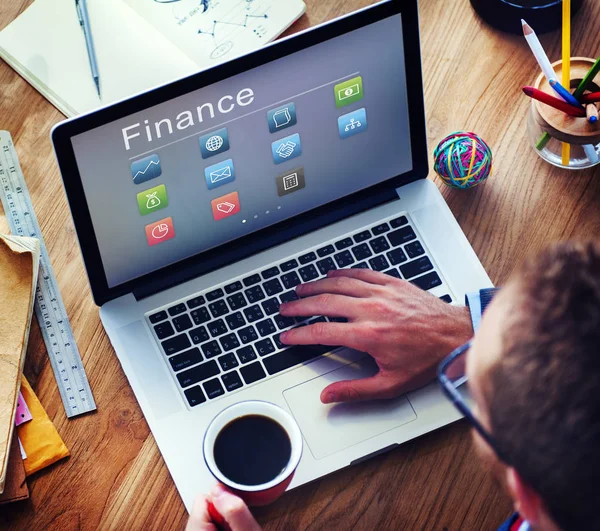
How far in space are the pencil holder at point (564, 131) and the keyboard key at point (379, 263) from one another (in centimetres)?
28

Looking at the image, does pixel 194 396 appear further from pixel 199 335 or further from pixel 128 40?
pixel 128 40

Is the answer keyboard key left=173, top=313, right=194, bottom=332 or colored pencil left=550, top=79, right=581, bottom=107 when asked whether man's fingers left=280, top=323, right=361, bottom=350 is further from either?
colored pencil left=550, top=79, right=581, bottom=107

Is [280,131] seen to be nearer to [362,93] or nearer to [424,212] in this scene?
[362,93]

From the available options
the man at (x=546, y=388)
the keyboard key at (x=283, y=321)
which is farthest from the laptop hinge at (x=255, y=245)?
the man at (x=546, y=388)

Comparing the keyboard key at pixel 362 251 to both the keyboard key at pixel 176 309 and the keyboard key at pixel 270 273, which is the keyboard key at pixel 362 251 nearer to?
the keyboard key at pixel 270 273

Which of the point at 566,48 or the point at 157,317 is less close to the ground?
the point at 566,48

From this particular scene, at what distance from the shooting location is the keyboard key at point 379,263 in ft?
3.62

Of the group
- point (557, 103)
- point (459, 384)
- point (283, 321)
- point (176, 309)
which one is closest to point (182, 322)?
point (176, 309)

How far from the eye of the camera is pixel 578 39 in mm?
1251

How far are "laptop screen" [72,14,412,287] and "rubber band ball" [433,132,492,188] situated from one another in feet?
0.17

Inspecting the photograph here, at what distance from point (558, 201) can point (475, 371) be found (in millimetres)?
531

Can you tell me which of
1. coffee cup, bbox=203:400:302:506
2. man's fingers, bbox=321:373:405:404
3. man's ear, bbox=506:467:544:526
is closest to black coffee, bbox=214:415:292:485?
coffee cup, bbox=203:400:302:506

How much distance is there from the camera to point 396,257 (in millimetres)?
1106

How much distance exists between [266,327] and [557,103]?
0.48m
